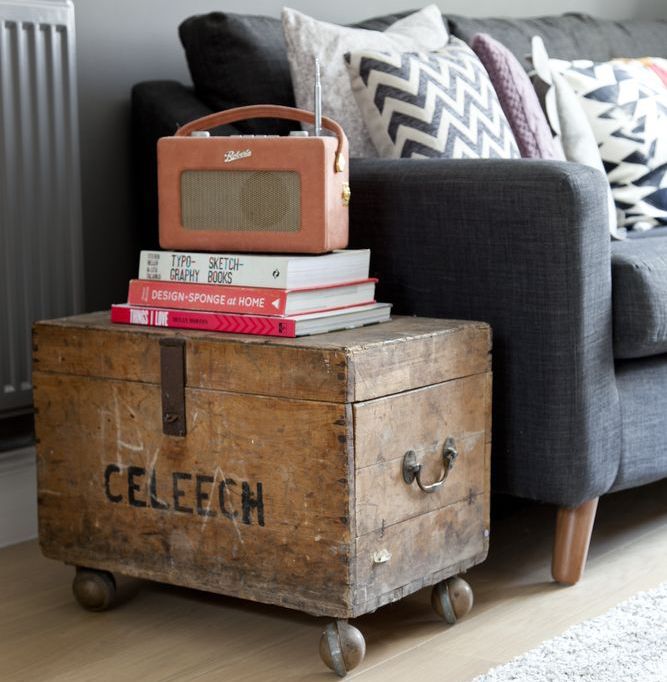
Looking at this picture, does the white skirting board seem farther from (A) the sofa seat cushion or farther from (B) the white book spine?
(A) the sofa seat cushion

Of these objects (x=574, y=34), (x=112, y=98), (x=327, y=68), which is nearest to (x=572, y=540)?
(x=327, y=68)

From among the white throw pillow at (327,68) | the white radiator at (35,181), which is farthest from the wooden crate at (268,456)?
the white throw pillow at (327,68)

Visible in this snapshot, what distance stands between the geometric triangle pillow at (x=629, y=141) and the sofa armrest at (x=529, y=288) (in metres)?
0.76

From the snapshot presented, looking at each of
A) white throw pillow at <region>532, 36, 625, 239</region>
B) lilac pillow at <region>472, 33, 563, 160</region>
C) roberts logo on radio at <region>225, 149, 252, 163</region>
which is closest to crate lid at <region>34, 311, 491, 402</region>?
roberts logo on radio at <region>225, 149, 252, 163</region>

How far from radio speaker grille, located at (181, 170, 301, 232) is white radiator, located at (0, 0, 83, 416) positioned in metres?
0.49

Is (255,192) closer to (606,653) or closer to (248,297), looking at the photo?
(248,297)

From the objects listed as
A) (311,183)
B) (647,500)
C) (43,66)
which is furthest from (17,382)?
(647,500)

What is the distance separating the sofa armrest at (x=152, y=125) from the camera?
2.16m

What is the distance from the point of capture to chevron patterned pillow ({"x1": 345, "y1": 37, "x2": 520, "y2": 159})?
2027 mm

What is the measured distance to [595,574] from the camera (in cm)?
186

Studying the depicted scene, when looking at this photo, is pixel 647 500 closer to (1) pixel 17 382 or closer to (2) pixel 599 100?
(2) pixel 599 100

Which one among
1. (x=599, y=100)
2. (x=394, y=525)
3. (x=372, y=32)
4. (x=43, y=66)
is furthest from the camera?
(x=599, y=100)

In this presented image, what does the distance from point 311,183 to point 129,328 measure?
32 centimetres

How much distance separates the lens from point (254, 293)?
62.5 inches
